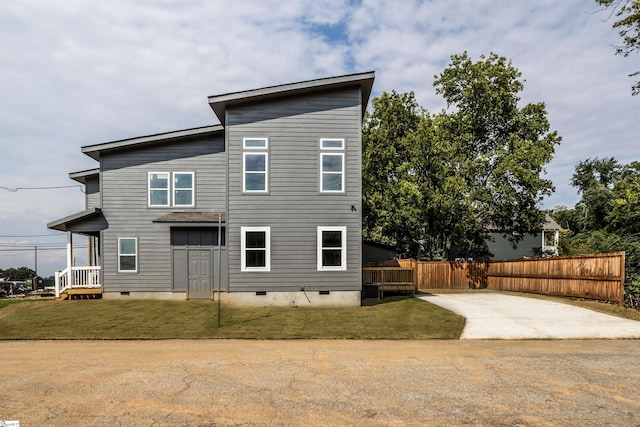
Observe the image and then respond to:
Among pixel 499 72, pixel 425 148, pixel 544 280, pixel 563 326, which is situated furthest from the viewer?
pixel 499 72

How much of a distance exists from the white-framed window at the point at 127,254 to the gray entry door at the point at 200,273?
2651mm

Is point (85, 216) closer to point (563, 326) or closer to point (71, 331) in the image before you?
point (71, 331)

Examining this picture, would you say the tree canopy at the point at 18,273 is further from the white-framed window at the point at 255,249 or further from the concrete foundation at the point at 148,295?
the white-framed window at the point at 255,249

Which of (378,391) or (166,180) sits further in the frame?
(166,180)

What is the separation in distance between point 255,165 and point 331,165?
10.4 ft

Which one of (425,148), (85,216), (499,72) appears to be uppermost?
(499,72)

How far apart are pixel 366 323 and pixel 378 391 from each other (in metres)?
6.31

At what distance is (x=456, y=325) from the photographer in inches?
494

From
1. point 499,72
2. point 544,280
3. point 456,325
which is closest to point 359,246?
point 456,325

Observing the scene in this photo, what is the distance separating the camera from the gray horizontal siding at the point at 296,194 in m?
15.9

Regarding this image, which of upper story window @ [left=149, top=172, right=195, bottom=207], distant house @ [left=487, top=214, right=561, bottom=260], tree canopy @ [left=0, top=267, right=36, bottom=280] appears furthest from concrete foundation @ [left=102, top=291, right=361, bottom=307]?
tree canopy @ [left=0, top=267, right=36, bottom=280]

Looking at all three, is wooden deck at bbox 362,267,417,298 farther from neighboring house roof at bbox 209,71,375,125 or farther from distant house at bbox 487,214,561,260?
distant house at bbox 487,214,561,260

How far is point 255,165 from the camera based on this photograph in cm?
1617

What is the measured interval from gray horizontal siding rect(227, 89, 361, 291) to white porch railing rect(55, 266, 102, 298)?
309 inches
